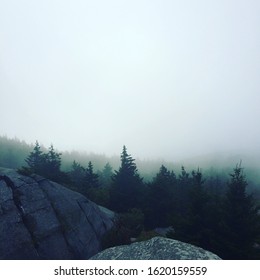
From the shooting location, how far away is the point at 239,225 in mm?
15805

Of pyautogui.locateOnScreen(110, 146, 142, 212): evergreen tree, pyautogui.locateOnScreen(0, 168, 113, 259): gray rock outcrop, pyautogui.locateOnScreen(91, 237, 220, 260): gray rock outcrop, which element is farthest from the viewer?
pyautogui.locateOnScreen(110, 146, 142, 212): evergreen tree

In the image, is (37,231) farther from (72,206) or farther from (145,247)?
(145,247)

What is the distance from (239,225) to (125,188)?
752 inches

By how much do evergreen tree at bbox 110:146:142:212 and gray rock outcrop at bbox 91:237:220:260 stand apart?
20.7 m

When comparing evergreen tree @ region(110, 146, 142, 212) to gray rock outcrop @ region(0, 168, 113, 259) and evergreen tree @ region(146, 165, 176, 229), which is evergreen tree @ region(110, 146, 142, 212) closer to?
evergreen tree @ region(146, 165, 176, 229)

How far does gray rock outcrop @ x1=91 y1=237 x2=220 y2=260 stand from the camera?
361 inches

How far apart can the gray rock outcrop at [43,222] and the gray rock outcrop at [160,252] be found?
533 cm

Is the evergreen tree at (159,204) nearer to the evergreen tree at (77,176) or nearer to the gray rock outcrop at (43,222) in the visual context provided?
the evergreen tree at (77,176)

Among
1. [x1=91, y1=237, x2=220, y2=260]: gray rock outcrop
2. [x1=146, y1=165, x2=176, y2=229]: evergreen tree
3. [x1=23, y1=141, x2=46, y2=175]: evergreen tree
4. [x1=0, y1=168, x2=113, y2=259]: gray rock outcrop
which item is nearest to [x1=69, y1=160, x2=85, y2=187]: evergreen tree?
[x1=23, y1=141, x2=46, y2=175]: evergreen tree

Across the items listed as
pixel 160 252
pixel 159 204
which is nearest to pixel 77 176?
pixel 159 204

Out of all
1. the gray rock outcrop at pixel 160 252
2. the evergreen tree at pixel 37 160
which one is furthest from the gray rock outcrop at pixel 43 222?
the evergreen tree at pixel 37 160
